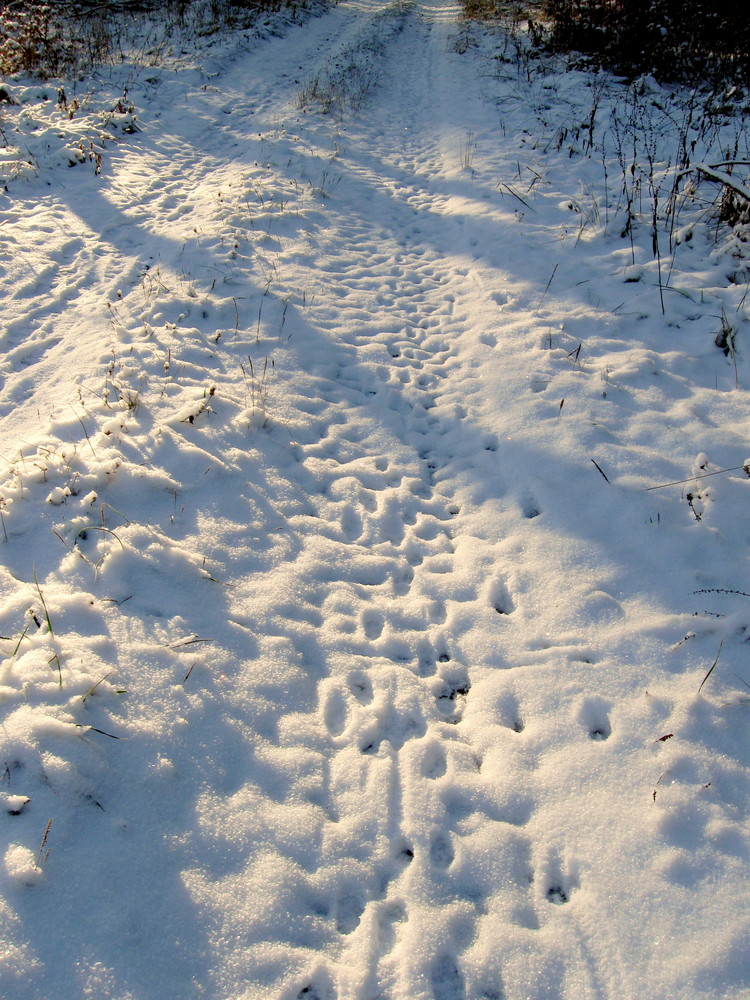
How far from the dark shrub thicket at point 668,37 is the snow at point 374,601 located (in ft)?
12.5

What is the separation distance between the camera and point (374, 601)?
11.8ft

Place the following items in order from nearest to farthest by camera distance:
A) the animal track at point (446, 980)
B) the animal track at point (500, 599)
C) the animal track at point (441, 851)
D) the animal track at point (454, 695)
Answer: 1. the animal track at point (446, 980)
2. the animal track at point (441, 851)
3. the animal track at point (454, 695)
4. the animal track at point (500, 599)

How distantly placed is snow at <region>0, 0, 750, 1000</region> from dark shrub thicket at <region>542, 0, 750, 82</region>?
3804 millimetres

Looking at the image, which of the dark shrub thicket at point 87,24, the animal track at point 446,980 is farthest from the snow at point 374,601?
the dark shrub thicket at point 87,24

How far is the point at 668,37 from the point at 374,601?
512 inches

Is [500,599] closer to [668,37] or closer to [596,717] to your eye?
[596,717]

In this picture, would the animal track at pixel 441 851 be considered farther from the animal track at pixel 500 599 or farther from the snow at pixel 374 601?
the animal track at pixel 500 599

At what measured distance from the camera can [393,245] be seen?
24.8 ft

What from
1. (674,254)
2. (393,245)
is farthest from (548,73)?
(674,254)

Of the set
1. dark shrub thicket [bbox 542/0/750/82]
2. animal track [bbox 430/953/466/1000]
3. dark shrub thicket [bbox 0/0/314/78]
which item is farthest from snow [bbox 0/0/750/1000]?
dark shrub thicket [bbox 0/0/314/78]

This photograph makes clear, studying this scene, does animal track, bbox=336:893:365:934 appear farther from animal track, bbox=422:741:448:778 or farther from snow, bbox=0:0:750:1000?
animal track, bbox=422:741:448:778

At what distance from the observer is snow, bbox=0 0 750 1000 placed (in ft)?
7.20

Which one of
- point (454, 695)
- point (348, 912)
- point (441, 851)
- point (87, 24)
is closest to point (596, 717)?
point (454, 695)

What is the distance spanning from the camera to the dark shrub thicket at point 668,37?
31.4 feet
